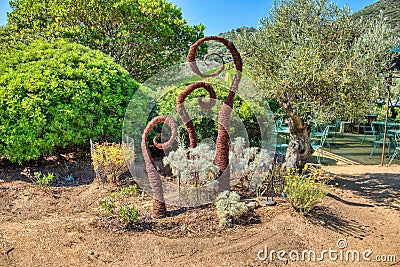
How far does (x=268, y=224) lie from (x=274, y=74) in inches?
88.8

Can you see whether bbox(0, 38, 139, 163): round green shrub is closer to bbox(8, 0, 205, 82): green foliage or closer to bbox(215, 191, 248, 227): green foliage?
bbox(8, 0, 205, 82): green foliage

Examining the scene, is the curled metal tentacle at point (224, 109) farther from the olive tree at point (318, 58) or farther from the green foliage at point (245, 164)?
the olive tree at point (318, 58)

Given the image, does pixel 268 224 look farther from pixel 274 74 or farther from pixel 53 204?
pixel 53 204

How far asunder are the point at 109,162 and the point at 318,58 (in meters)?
3.40

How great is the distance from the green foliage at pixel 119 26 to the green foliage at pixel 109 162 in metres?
5.29

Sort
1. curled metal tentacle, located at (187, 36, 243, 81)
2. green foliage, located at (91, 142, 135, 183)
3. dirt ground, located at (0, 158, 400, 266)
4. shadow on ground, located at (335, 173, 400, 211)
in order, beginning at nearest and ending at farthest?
dirt ground, located at (0, 158, 400, 266), curled metal tentacle, located at (187, 36, 243, 81), shadow on ground, located at (335, 173, 400, 211), green foliage, located at (91, 142, 135, 183)

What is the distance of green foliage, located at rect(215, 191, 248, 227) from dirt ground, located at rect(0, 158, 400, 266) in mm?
115

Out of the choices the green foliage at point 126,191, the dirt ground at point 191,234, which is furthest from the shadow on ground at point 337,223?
the green foliage at point 126,191

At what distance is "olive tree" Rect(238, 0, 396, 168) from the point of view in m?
4.49

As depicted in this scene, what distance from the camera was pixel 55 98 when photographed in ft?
18.9

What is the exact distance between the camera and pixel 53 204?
4605 mm

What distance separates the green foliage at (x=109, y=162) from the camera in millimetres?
5230
